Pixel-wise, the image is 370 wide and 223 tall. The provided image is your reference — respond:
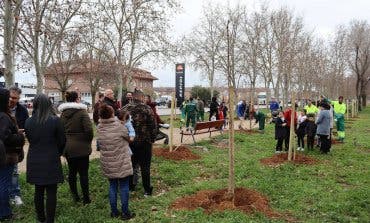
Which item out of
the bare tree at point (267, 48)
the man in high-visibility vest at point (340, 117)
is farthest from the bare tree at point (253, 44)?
the man in high-visibility vest at point (340, 117)

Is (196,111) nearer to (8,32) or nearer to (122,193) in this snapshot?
(8,32)

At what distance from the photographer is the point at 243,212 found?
6570 millimetres

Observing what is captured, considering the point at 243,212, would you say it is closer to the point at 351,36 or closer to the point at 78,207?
the point at 78,207

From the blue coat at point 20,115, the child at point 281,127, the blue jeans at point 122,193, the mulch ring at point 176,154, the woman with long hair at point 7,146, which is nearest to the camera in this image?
the woman with long hair at point 7,146

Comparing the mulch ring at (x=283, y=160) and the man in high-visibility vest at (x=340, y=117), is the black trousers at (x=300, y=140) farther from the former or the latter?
the man in high-visibility vest at (x=340, y=117)

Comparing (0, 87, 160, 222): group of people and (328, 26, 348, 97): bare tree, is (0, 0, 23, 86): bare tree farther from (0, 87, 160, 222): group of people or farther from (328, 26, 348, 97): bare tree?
(328, 26, 348, 97): bare tree

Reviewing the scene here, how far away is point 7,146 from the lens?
6.10 metres

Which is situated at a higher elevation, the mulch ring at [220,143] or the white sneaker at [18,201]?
the mulch ring at [220,143]

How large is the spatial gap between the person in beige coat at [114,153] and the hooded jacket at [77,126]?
0.51 m

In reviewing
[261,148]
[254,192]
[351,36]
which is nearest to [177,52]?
[261,148]

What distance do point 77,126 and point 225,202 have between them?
8.97 ft

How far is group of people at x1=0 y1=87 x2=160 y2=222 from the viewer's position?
5.73 m

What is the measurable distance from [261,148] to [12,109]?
9.73 metres

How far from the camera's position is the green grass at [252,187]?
21.5 ft
